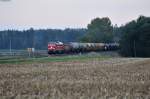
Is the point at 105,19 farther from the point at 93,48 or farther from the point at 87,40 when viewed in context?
the point at 93,48

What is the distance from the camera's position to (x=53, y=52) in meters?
78.4

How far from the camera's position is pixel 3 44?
643ft

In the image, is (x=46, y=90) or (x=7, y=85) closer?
(x=46, y=90)

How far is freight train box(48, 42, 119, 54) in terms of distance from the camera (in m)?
77.8

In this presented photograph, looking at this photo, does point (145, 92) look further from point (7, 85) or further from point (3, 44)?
point (3, 44)

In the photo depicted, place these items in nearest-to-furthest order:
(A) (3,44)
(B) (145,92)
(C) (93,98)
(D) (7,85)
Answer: (C) (93,98)
(B) (145,92)
(D) (7,85)
(A) (3,44)

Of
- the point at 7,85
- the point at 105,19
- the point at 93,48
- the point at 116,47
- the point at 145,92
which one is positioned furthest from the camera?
the point at 105,19

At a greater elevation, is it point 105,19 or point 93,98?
point 105,19

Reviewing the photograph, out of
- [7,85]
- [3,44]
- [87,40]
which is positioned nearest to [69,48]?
[87,40]

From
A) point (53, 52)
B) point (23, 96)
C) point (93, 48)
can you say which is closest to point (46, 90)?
point (23, 96)

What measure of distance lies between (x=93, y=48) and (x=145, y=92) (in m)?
73.5

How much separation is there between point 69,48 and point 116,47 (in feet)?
85.4

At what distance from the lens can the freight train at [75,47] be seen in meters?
77.8

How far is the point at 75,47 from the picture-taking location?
84.9m
